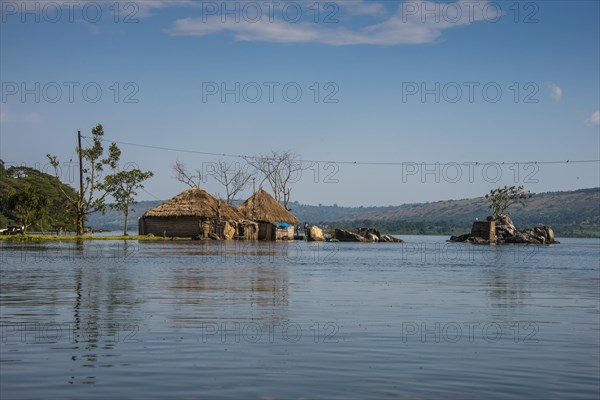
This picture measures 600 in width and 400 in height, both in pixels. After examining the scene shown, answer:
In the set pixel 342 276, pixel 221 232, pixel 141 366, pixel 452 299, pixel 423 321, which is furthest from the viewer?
pixel 221 232

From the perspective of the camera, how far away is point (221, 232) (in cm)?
8894

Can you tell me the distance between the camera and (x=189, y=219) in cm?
8569

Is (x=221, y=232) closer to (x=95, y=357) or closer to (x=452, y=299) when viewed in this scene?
(x=452, y=299)

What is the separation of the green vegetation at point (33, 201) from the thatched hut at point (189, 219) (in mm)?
9928

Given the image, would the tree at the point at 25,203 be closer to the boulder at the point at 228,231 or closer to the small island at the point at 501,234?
the boulder at the point at 228,231

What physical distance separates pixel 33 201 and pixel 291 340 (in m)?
63.1

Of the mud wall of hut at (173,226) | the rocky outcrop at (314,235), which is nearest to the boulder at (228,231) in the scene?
the mud wall of hut at (173,226)

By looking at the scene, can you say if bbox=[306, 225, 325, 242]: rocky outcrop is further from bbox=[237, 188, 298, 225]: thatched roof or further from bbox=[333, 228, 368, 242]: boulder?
bbox=[333, 228, 368, 242]: boulder

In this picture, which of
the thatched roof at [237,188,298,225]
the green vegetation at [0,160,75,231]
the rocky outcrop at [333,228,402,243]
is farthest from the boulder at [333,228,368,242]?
the green vegetation at [0,160,75,231]

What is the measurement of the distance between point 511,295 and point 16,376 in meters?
16.6

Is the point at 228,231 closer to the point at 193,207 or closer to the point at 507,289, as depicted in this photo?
the point at 193,207

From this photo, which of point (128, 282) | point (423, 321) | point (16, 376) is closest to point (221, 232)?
point (128, 282)

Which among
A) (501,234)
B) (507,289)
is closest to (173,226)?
(501,234)

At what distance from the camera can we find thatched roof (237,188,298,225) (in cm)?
9775
